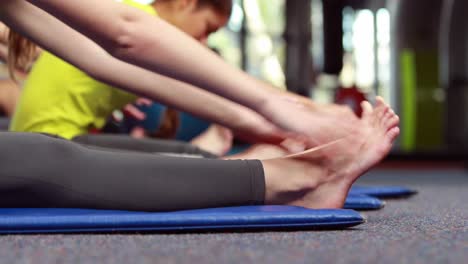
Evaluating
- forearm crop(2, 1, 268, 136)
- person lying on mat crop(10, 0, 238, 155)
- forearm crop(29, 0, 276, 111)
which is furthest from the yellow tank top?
forearm crop(29, 0, 276, 111)

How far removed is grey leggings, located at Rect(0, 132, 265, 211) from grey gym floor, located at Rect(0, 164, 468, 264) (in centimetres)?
9

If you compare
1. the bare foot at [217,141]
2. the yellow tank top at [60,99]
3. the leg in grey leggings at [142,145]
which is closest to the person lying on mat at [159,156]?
the yellow tank top at [60,99]

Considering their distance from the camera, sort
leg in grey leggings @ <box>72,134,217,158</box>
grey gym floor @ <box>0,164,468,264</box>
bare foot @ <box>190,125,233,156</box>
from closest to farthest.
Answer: grey gym floor @ <box>0,164,468,264</box>
leg in grey leggings @ <box>72,134,217,158</box>
bare foot @ <box>190,125,233,156</box>

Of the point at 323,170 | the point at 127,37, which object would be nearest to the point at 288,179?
the point at 323,170

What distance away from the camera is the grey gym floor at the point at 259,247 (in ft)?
2.42

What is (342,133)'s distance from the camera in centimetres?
114

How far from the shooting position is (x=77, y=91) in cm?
163

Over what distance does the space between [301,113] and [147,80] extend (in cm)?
34

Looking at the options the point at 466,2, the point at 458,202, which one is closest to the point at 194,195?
the point at 458,202

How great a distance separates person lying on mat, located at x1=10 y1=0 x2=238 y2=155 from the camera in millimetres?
1600

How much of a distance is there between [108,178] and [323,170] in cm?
37

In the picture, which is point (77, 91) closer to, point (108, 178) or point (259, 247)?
point (108, 178)

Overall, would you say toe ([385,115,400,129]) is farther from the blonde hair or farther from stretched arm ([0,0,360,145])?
the blonde hair

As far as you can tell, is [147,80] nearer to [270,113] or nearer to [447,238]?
[270,113]
